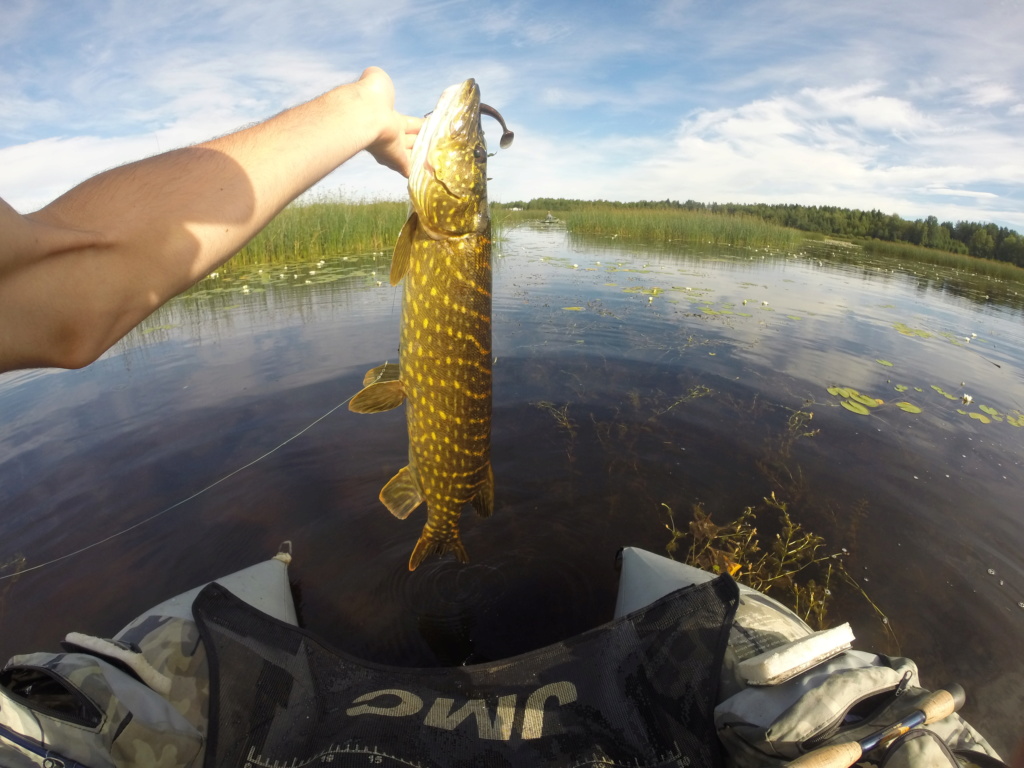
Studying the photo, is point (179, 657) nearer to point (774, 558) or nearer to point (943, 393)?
point (774, 558)

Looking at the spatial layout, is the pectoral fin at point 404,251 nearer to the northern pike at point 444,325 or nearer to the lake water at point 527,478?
the northern pike at point 444,325

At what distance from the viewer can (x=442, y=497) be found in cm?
244

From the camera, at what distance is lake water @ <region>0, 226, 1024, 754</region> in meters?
2.82

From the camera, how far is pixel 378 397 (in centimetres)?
225

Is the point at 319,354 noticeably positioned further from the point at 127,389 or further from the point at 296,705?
the point at 296,705

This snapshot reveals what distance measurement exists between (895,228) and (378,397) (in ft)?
136

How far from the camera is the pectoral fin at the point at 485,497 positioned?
252 cm

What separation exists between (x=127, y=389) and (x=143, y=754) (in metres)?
4.75

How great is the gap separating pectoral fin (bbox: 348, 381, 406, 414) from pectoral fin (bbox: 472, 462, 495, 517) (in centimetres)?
61

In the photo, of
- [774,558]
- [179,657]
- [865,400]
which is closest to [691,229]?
[865,400]

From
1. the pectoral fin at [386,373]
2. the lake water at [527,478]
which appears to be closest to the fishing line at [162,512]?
the lake water at [527,478]

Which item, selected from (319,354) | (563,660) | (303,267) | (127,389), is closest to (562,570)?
(563,660)

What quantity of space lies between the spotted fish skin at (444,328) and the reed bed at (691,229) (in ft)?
74.2

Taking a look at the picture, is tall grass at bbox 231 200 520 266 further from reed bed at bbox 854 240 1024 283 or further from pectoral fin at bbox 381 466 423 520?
reed bed at bbox 854 240 1024 283
